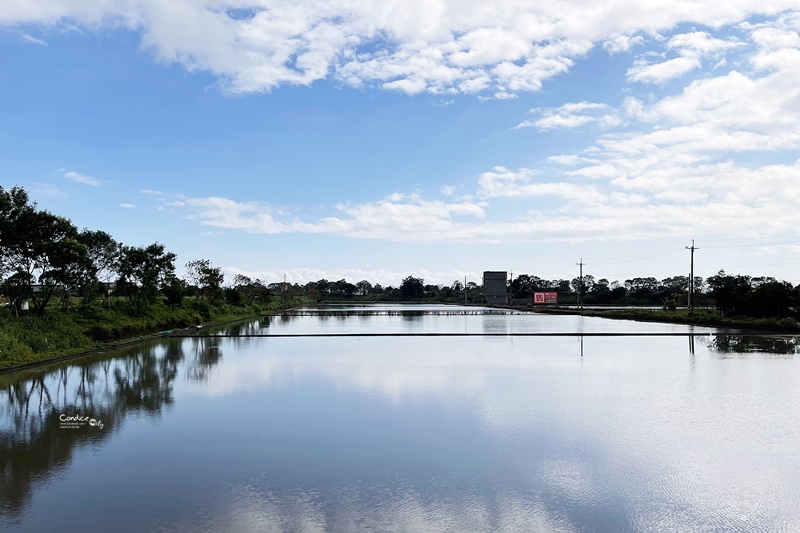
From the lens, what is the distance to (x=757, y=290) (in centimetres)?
3175

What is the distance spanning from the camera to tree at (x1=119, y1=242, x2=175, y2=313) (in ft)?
92.3

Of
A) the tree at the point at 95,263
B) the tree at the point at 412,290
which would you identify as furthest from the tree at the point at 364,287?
the tree at the point at 95,263

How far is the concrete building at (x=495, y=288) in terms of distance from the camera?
322 ft

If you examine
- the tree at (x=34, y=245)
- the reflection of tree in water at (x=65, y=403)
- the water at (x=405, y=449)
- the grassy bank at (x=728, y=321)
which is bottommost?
the reflection of tree in water at (x=65, y=403)

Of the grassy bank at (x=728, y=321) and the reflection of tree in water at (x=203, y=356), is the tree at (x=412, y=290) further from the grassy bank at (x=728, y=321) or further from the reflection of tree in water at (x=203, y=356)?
the reflection of tree in water at (x=203, y=356)

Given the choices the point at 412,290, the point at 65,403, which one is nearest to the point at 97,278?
the point at 65,403

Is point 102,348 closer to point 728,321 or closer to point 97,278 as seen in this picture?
point 97,278

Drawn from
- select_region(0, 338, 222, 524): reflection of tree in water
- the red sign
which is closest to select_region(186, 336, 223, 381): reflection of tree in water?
select_region(0, 338, 222, 524): reflection of tree in water

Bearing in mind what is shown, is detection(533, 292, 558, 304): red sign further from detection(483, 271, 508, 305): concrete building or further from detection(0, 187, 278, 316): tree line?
detection(0, 187, 278, 316): tree line

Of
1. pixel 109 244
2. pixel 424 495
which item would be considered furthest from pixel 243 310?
pixel 424 495

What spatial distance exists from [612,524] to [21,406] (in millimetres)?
11325

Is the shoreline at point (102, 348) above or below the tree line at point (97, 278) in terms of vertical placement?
below

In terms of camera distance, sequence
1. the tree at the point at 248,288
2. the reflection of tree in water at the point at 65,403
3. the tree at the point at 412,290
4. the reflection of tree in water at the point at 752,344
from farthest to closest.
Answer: the tree at the point at 412,290
the tree at the point at 248,288
the reflection of tree in water at the point at 752,344
the reflection of tree in water at the point at 65,403

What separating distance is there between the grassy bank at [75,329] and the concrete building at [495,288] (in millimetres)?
69965
